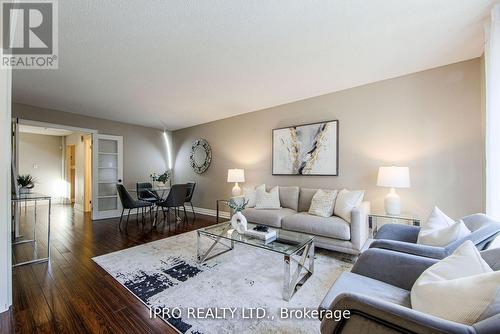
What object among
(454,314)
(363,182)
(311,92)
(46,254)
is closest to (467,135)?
(363,182)

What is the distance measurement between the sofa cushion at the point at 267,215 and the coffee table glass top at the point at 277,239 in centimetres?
58

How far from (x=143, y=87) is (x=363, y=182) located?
3.88 meters

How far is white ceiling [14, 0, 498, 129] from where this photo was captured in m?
1.76

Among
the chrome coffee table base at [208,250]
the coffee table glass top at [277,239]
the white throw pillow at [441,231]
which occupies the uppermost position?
the white throw pillow at [441,231]

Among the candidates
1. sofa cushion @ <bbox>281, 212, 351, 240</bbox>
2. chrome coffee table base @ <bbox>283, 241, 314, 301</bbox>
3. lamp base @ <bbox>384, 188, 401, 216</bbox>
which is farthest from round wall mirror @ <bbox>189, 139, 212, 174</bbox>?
lamp base @ <bbox>384, 188, 401, 216</bbox>

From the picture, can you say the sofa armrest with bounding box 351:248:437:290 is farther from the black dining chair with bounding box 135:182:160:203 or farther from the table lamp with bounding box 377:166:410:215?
the black dining chair with bounding box 135:182:160:203

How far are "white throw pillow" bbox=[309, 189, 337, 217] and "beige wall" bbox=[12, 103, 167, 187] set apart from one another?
499cm

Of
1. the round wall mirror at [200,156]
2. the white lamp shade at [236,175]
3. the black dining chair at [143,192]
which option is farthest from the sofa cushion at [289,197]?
the black dining chair at [143,192]

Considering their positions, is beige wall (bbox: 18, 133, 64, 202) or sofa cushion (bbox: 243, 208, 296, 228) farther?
beige wall (bbox: 18, 133, 64, 202)

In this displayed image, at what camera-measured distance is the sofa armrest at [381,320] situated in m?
0.72

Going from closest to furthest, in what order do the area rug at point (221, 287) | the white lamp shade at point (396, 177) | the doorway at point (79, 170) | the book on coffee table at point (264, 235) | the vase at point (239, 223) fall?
the area rug at point (221, 287)
the book on coffee table at point (264, 235)
the vase at point (239, 223)
the white lamp shade at point (396, 177)
the doorway at point (79, 170)

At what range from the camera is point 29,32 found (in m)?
2.02

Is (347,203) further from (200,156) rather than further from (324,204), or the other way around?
(200,156)

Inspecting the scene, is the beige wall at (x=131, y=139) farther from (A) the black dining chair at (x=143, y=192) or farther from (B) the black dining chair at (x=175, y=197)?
(B) the black dining chair at (x=175, y=197)
